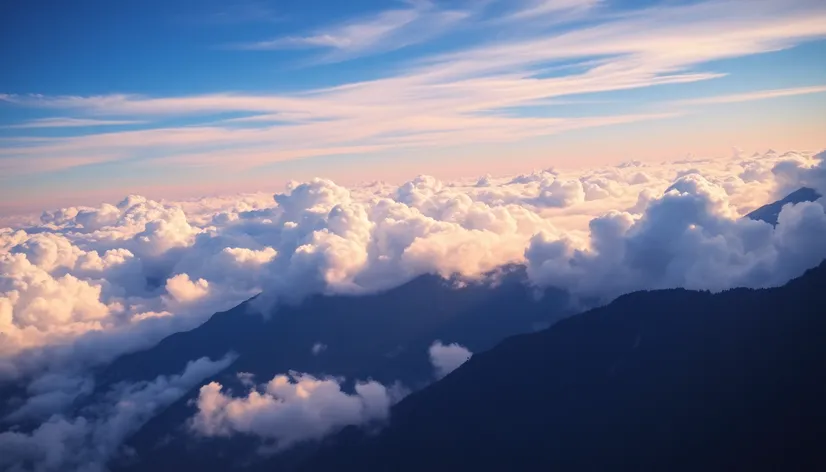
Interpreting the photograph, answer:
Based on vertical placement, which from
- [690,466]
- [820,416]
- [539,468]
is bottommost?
[539,468]

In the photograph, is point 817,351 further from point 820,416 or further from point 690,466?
point 690,466

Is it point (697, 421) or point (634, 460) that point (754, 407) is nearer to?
point (697, 421)

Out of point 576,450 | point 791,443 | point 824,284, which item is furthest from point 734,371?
point 576,450

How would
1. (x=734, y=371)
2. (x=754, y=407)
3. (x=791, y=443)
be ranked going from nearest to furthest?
1. (x=791, y=443)
2. (x=754, y=407)
3. (x=734, y=371)

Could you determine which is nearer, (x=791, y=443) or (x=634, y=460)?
(x=791, y=443)

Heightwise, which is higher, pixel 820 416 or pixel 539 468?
pixel 820 416

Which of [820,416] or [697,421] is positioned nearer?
[820,416]

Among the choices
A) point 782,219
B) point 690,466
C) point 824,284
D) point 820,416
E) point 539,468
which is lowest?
point 539,468

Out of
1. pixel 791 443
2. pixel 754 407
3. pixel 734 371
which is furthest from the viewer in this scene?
pixel 734 371

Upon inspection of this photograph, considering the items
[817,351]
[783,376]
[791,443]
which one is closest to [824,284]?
[817,351]
